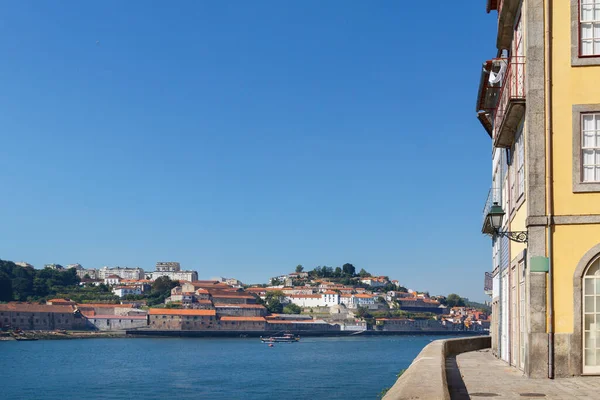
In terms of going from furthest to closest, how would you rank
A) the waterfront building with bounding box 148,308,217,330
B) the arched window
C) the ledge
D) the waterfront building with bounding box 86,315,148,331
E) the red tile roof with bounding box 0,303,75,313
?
the waterfront building with bounding box 86,315,148,331 < the red tile roof with bounding box 0,303,75,313 < the waterfront building with bounding box 148,308,217,330 < the arched window < the ledge

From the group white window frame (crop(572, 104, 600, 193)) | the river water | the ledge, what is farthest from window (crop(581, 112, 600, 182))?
the river water

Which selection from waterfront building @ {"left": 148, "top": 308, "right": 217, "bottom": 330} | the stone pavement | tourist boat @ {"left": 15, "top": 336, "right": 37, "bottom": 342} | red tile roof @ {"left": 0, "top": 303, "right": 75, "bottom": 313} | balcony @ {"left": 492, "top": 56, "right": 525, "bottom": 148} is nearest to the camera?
the stone pavement

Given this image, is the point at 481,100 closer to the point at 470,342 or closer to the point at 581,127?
the point at 470,342

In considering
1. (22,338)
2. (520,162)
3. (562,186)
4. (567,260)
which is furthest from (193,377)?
(22,338)

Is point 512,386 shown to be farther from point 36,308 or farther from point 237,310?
point 237,310

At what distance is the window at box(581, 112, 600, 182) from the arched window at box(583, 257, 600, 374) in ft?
3.81

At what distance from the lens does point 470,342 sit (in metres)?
23.1

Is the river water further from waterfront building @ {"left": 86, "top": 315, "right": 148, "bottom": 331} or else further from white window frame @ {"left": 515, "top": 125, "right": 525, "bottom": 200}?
waterfront building @ {"left": 86, "top": 315, "right": 148, "bottom": 331}

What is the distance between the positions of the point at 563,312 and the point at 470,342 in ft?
38.1

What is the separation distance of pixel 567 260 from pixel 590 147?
1562mm

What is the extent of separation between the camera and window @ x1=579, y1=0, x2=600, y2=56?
38.9 ft

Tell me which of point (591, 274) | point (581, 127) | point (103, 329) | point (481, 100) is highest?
point (481, 100)

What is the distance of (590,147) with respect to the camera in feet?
38.8

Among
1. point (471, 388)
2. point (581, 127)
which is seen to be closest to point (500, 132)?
point (581, 127)
